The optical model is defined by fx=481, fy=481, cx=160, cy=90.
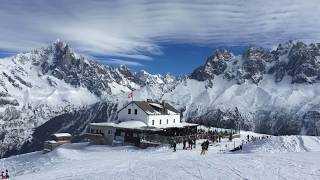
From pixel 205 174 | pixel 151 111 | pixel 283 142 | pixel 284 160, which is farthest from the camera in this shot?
pixel 151 111

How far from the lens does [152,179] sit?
34844 mm

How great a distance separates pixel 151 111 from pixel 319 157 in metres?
52.1

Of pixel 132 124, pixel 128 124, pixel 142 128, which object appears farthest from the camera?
pixel 132 124

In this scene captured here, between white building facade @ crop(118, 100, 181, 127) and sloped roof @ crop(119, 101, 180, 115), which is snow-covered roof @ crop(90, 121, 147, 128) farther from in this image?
sloped roof @ crop(119, 101, 180, 115)

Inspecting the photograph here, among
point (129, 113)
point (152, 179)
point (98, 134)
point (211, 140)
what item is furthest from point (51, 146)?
point (152, 179)

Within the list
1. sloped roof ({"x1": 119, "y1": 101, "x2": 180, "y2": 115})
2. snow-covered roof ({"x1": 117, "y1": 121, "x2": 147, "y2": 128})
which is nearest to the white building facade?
sloped roof ({"x1": 119, "y1": 101, "x2": 180, "y2": 115})

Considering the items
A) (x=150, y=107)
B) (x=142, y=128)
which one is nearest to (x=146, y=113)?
(x=150, y=107)

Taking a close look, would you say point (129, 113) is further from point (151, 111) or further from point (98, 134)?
point (98, 134)

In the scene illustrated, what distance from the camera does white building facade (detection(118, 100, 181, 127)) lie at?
9056cm

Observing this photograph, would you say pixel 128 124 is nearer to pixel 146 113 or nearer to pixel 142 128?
pixel 142 128

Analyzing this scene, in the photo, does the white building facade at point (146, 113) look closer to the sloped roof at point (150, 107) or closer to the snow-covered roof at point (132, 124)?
the sloped roof at point (150, 107)

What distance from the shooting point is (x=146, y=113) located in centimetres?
8994

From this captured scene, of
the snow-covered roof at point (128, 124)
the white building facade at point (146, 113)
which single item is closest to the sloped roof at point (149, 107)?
the white building facade at point (146, 113)

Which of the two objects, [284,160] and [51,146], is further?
[51,146]
